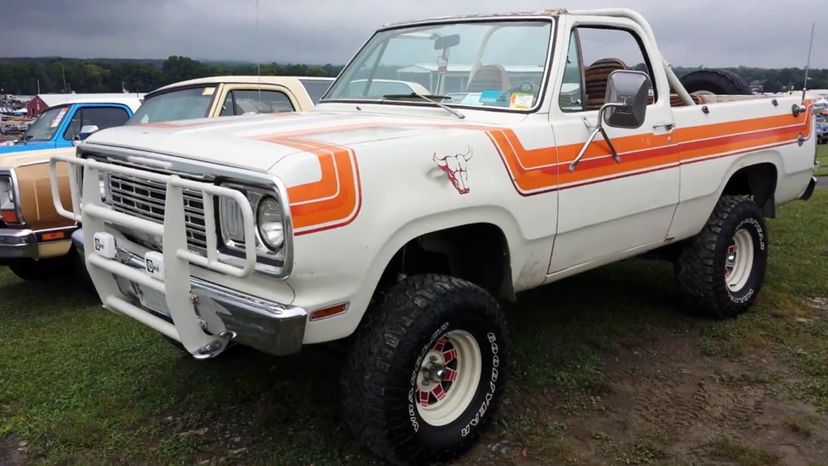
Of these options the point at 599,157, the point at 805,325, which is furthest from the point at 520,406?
the point at 805,325

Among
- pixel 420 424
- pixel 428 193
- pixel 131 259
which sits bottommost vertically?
pixel 420 424

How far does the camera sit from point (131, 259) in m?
3.11

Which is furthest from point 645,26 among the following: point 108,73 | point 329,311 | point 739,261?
point 108,73

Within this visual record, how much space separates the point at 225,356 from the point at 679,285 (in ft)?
9.78

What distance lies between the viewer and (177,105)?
6523 mm

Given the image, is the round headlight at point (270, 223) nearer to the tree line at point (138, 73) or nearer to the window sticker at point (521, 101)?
the window sticker at point (521, 101)

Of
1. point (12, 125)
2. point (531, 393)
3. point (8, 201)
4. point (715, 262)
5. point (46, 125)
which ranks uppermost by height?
point (46, 125)

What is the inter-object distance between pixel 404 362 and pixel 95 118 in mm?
5883

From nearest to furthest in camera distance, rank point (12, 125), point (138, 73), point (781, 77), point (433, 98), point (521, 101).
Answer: point (521, 101) → point (433, 98) → point (781, 77) → point (138, 73) → point (12, 125)

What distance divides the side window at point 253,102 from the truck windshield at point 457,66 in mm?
2127

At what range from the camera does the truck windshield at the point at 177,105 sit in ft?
20.7

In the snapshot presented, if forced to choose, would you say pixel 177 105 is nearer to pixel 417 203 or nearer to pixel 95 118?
pixel 95 118

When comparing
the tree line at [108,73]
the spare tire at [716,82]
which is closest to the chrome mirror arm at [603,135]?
the tree line at [108,73]

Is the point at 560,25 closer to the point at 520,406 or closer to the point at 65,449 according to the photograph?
the point at 520,406
